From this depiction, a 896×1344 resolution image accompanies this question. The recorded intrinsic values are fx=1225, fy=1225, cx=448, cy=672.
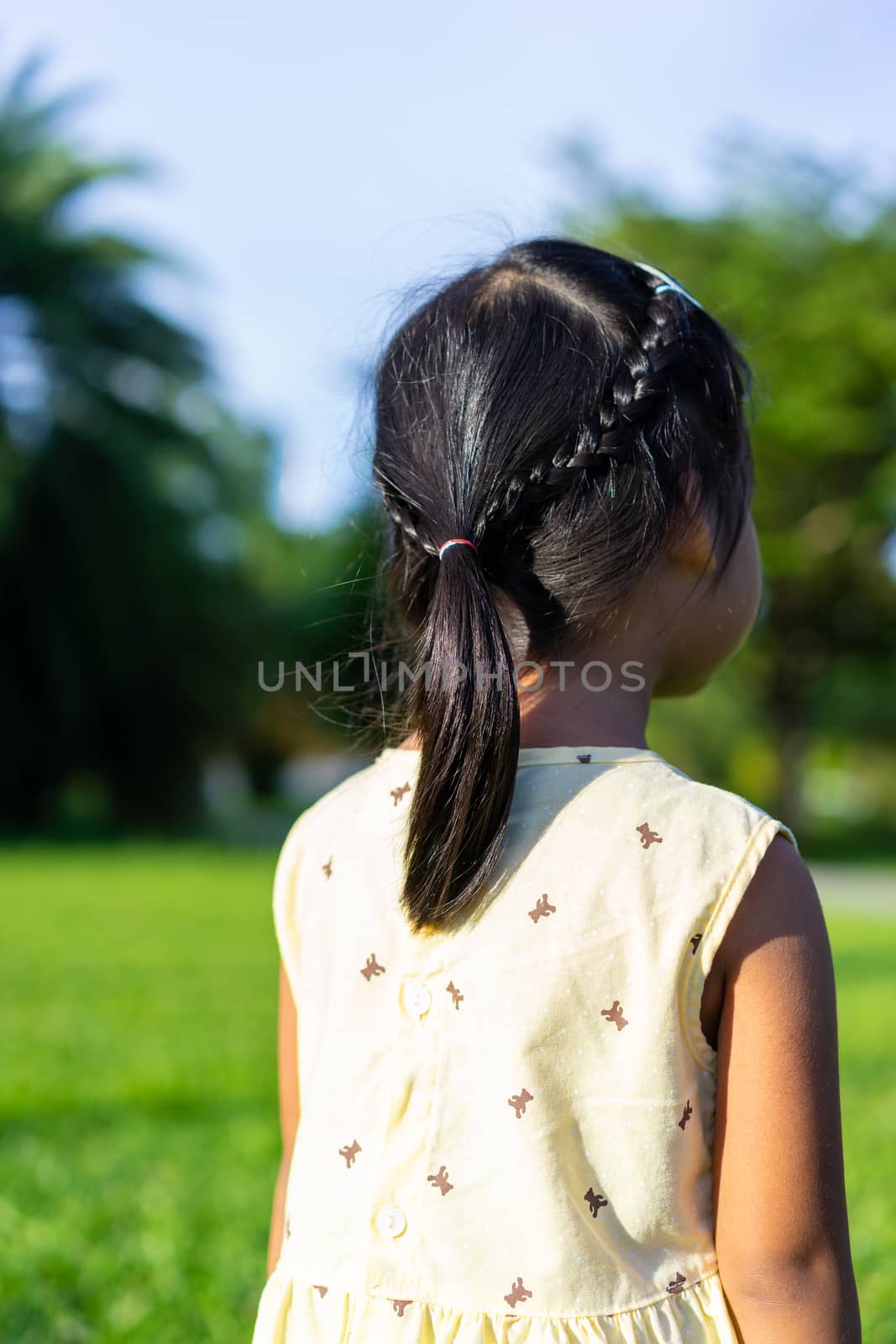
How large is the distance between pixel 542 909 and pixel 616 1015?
99 millimetres

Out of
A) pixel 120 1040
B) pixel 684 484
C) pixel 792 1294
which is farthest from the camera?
pixel 120 1040

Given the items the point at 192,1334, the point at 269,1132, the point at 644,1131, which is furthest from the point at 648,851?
the point at 269,1132

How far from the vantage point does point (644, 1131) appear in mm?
951

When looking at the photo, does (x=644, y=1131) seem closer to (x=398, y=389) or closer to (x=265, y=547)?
(x=398, y=389)

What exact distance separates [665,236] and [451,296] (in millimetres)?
15751

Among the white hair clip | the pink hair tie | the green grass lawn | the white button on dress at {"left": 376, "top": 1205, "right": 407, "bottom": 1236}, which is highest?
the white hair clip

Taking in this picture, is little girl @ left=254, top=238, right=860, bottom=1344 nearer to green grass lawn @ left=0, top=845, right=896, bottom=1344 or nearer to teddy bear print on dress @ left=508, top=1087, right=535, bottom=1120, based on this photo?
teddy bear print on dress @ left=508, top=1087, right=535, bottom=1120

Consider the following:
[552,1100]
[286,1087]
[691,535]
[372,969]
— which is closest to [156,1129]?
[286,1087]

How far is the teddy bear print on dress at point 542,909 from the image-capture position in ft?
3.23

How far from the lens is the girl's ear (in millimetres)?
1072

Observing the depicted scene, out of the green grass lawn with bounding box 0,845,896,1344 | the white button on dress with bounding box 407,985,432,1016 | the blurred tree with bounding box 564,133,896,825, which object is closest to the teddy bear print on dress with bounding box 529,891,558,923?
the white button on dress with bounding box 407,985,432,1016

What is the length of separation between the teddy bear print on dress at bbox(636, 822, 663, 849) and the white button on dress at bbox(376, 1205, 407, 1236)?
0.36 meters

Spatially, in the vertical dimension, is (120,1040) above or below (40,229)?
below

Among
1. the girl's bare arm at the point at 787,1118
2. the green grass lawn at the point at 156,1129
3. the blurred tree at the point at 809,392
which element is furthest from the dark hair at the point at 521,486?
the blurred tree at the point at 809,392
